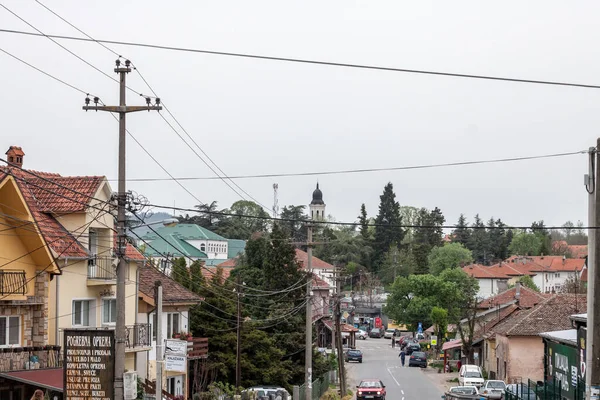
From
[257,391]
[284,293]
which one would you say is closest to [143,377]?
[257,391]

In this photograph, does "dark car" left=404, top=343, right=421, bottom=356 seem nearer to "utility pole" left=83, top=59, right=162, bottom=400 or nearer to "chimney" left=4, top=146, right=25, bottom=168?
"chimney" left=4, top=146, right=25, bottom=168

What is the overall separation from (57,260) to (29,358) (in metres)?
4.40

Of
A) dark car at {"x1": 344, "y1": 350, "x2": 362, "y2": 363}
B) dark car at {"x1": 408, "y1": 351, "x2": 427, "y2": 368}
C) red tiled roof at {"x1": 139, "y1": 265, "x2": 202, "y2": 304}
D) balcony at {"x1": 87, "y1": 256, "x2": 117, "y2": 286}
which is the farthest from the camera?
dark car at {"x1": 344, "y1": 350, "x2": 362, "y2": 363}

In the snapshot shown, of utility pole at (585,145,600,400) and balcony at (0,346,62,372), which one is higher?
utility pole at (585,145,600,400)

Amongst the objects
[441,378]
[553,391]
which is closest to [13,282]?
[553,391]

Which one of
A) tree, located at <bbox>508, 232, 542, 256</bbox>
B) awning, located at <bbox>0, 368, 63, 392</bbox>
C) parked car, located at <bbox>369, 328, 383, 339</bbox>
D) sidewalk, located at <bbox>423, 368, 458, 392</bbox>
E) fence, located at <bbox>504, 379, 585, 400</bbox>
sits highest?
tree, located at <bbox>508, 232, 542, 256</bbox>

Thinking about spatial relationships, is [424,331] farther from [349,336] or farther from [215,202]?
[215,202]

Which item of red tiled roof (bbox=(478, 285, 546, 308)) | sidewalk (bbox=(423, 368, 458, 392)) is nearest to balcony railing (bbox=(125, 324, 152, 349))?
sidewalk (bbox=(423, 368, 458, 392))

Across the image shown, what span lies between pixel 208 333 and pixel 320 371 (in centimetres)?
1344

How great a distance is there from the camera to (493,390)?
5112cm

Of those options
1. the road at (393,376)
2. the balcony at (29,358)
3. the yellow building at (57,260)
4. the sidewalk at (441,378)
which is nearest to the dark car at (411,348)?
the road at (393,376)

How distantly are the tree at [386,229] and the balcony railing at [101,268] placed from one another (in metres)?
130

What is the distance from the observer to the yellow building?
103 ft

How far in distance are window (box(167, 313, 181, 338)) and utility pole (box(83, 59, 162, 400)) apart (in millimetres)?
22593
